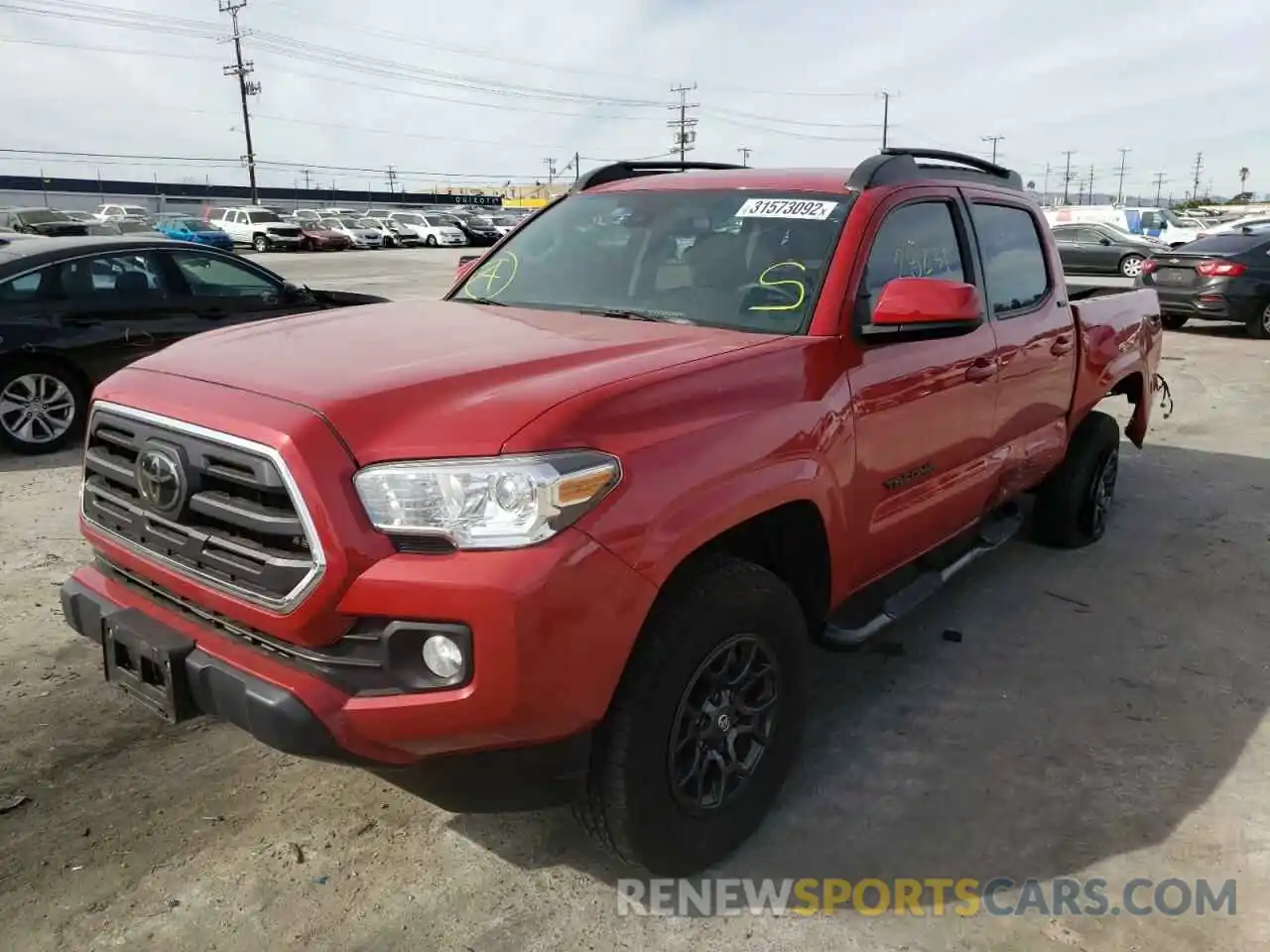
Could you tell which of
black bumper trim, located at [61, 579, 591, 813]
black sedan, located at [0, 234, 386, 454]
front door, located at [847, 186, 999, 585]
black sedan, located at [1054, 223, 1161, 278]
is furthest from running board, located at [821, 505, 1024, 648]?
black sedan, located at [1054, 223, 1161, 278]

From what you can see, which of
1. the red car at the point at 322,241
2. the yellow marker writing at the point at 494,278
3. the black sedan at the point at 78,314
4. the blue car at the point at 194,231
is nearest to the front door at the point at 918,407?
the yellow marker writing at the point at 494,278

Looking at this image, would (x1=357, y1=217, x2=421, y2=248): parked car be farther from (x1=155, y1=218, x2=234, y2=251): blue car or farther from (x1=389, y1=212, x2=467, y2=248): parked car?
(x1=155, y1=218, x2=234, y2=251): blue car

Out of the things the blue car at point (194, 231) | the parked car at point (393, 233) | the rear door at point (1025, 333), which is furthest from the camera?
the parked car at point (393, 233)

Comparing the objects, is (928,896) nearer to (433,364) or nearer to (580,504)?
(580,504)

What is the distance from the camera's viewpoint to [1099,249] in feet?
78.7

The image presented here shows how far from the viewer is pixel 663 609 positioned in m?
2.43

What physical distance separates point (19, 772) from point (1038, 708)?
3470mm

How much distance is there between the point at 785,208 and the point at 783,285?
39cm

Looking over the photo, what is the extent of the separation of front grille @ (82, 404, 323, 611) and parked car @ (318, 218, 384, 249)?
4428 centimetres

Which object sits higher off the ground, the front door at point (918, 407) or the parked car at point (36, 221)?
the parked car at point (36, 221)

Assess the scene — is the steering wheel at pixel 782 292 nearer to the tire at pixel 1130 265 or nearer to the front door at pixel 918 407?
the front door at pixel 918 407

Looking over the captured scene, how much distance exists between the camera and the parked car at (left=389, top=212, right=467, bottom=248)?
158ft

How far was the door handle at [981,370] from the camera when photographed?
12.1 feet

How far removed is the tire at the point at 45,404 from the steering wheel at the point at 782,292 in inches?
232
